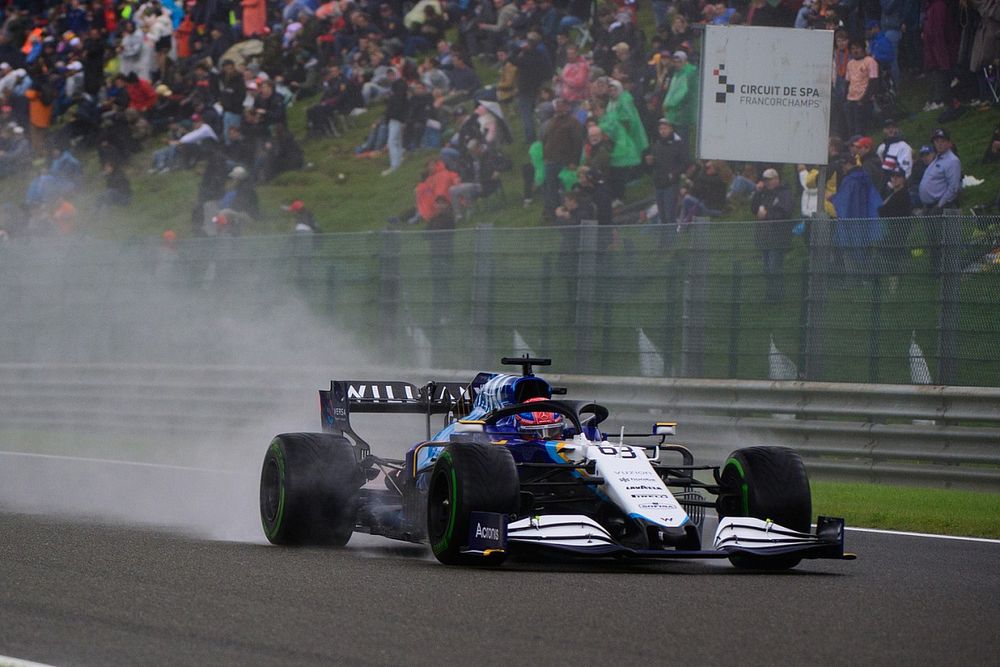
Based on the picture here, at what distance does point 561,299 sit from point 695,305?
160cm

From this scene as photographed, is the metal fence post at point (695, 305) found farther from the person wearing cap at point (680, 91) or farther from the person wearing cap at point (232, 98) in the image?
the person wearing cap at point (232, 98)

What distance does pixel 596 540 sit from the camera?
7.70 m

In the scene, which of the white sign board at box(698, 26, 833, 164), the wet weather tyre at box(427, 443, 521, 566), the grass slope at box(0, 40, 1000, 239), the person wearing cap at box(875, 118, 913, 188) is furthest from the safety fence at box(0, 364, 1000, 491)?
the grass slope at box(0, 40, 1000, 239)

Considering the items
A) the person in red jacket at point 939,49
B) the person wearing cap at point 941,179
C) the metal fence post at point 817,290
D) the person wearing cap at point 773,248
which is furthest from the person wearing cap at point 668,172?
the metal fence post at point 817,290

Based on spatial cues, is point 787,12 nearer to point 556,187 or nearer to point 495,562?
point 556,187

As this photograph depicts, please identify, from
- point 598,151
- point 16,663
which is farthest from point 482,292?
point 16,663

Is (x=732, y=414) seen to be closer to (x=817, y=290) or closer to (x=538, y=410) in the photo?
(x=817, y=290)

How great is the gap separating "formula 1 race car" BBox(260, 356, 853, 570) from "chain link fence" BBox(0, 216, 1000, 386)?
4.29 metres

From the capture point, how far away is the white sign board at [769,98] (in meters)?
15.3

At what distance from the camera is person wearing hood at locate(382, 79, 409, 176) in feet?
72.4

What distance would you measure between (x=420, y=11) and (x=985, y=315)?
1358 cm

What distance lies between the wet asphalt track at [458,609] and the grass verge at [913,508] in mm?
2015

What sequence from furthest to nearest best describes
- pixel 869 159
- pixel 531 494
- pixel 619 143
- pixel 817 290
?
pixel 619 143 → pixel 869 159 → pixel 817 290 → pixel 531 494

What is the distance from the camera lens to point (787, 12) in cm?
1797
